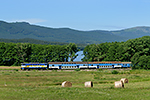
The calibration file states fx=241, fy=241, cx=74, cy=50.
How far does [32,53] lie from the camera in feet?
452

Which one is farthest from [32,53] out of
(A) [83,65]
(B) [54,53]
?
(A) [83,65]

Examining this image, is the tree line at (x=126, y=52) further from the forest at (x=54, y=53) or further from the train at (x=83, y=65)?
the train at (x=83, y=65)

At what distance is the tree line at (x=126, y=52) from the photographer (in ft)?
361

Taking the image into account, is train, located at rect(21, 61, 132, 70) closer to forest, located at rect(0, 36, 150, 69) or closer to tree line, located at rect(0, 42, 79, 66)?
forest, located at rect(0, 36, 150, 69)

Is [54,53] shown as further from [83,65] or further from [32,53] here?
[83,65]

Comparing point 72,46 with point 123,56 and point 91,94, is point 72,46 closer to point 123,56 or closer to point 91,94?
point 123,56

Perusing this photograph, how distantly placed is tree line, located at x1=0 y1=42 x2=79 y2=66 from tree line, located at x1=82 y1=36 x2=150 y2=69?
11997 mm

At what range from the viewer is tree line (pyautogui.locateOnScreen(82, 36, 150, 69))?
11000cm

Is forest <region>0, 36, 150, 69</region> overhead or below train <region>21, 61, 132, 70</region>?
overhead

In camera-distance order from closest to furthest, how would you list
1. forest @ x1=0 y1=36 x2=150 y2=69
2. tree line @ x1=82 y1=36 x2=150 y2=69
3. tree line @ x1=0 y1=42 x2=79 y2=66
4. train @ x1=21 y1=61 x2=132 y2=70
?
1. tree line @ x1=82 y1=36 x2=150 y2=69
2. train @ x1=21 y1=61 x2=132 y2=70
3. forest @ x1=0 y1=36 x2=150 y2=69
4. tree line @ x1=0 y1=42 x2=79 y2=66

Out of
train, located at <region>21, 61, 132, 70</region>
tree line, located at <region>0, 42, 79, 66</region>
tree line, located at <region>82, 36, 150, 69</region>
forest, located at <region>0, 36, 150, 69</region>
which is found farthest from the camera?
tree line, located at <region>0, 42, 79, 66</region>

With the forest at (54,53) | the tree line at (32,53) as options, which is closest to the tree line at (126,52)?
the forest at (54,53)

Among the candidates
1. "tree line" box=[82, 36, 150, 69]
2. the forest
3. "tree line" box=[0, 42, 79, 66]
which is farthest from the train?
"tree line" box=[0, 42, 79, 66]

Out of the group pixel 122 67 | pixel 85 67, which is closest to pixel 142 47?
pixel 122 67
